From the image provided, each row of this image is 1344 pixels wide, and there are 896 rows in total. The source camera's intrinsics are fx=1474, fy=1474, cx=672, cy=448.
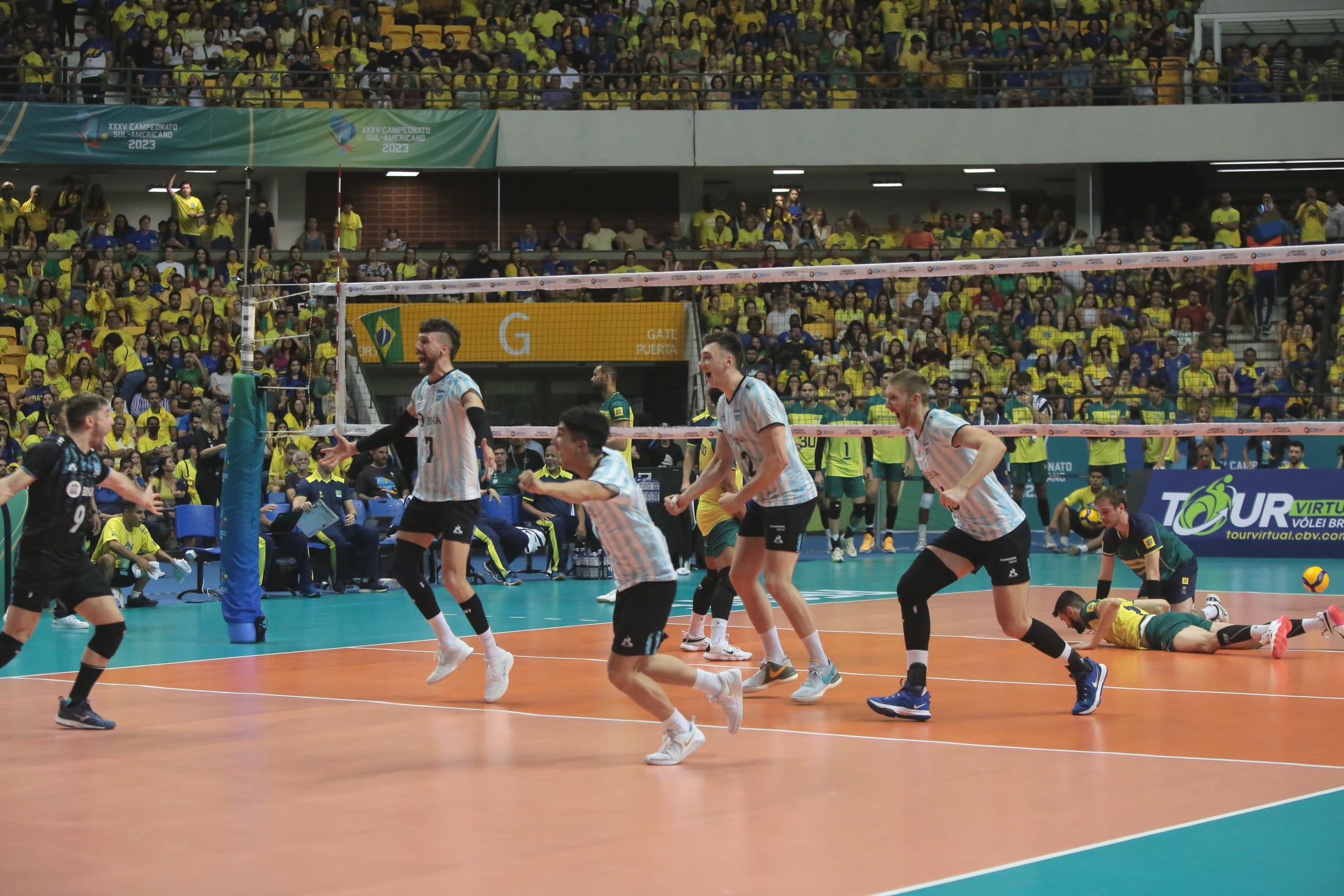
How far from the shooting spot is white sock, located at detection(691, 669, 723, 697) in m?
7.02

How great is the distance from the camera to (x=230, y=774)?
6848 millimetres

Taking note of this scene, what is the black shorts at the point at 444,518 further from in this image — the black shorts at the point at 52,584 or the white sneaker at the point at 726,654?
the white sneaker at the point at 726,654

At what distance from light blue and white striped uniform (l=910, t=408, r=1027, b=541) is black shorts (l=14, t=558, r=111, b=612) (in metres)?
4.61

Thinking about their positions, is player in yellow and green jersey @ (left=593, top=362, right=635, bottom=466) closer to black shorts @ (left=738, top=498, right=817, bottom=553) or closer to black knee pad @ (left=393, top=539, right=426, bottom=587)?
black knee pad @ (left=393, top=539, right=426, bottom=587)

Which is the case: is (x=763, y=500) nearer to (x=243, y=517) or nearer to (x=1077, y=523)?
(x=243, y=517)

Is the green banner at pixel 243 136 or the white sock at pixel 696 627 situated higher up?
the green banner at pixel 243 136

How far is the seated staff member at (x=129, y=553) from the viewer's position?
1396 cm

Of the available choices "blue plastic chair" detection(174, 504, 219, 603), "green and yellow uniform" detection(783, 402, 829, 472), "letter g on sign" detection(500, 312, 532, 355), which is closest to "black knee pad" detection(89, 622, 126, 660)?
"blue plastic chair" detection(174, 504, 219, 603)

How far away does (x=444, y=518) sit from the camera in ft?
30.5

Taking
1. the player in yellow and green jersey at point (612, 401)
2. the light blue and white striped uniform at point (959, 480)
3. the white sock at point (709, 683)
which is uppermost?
the player in yellow and green jersey at point (612, 401)

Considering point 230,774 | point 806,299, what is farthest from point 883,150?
point 230,774

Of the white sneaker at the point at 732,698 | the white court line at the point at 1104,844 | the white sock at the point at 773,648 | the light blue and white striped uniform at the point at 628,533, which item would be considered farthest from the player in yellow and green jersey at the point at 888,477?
the white court line at the point at 1104,844

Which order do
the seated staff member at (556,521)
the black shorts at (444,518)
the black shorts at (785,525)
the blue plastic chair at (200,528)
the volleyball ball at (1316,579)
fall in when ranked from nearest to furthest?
the black shorts at (785,525) < the black shorts at (444,518) < the volleyball ball at (1316,579) < the blue plastic chair at (200,528) < the seated staff member at (556,521)

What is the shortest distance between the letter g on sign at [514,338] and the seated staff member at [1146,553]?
12294mm
